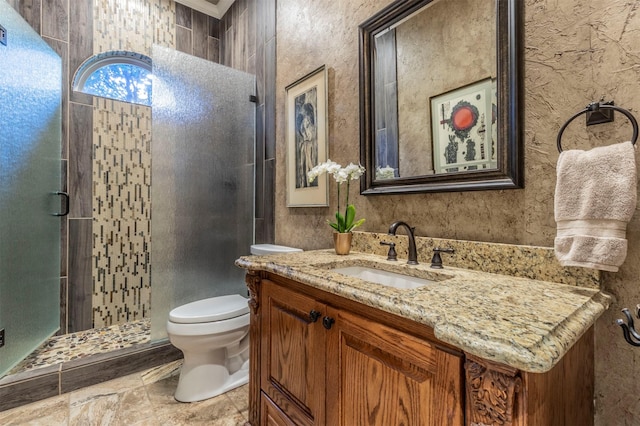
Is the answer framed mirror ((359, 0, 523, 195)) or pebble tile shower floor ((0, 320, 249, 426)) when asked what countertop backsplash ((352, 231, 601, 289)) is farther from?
pebble tile shower floor ((0, 320, 249, 426))

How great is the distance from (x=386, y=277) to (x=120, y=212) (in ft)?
7.77

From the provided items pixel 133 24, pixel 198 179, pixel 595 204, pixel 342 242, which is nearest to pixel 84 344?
pixel 198 179

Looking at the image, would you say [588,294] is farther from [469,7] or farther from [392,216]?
[469,7]

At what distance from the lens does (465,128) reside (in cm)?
115

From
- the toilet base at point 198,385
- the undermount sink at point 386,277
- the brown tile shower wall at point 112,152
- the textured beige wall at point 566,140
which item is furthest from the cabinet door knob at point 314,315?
the brown tile shower wall at point 112,152

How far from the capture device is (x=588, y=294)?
0.77m

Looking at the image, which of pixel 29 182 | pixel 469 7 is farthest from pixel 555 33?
pixel 29 182

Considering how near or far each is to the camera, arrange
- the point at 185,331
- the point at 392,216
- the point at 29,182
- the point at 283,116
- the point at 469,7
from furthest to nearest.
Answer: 1. the point at 283,116
2. the point at 29,182
3. the point at 185,331
4. the point at 392,216
5. the point at 469,7

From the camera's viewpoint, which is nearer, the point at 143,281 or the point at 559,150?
the point at 559,150

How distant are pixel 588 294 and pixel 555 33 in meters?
0.77

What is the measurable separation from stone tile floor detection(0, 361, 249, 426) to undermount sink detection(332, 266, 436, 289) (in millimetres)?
1008

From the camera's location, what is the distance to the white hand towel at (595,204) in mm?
708

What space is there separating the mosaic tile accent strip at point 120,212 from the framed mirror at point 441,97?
6.88ft

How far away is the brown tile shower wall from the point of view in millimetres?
2309
